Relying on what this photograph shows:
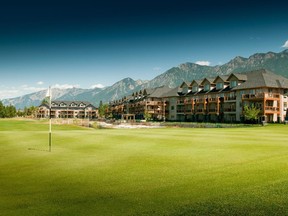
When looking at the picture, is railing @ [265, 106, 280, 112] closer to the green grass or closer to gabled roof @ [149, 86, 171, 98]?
gabled roof @ [149, 86, 171, 98]

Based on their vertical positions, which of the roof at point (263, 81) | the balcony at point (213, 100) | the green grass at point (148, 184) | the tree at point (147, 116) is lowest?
the green grass at point (148, 184)

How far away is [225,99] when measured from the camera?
306ft

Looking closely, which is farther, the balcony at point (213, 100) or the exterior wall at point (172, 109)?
the exterior wall at point (172, 109)

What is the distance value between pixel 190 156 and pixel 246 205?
9362 mm

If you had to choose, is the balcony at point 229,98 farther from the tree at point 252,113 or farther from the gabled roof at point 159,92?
the gabled roof at point 159,92

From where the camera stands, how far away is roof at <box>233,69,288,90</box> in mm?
79438

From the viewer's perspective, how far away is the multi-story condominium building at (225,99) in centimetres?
7988

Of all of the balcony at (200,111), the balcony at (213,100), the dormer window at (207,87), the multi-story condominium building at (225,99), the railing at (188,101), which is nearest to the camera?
the multi-story condominium building at (225,99)

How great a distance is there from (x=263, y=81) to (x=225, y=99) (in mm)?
15693

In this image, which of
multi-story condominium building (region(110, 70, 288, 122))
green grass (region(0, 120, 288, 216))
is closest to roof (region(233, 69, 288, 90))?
multi-story condominium building (region(110, 70, 288, 122))

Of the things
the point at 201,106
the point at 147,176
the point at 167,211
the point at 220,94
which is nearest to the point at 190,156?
the point at 147,176

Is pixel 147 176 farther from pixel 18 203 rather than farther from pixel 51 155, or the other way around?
pixel 51 155

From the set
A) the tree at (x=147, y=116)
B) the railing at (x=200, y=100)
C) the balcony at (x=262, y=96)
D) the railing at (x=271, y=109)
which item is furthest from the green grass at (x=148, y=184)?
the tree at (x=147, y=116)

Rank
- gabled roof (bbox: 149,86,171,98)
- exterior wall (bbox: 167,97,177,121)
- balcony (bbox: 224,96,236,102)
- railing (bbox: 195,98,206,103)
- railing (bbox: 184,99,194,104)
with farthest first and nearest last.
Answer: gabled roof (bbox: 149,86,171,98)
exterior wall (bbox: 167,97,177,121)
railing (bbox: 184,99,194,104)
railing (bbox: 195,98,206,103)
balcony (bbox: 224,96,236,102)
